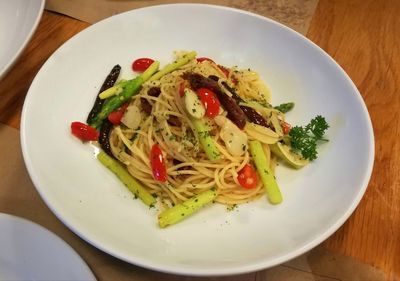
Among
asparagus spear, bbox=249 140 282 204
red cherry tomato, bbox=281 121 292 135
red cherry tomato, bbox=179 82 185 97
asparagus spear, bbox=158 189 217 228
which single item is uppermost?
red cherry tomato, bbox=179 82 185 97

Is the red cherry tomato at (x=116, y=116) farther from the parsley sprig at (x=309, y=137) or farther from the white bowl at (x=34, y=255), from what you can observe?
the parsley sprig at (x=309, y=137)

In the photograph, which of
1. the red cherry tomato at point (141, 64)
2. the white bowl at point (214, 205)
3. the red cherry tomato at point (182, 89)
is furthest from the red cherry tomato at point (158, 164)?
the red cherry tomato at point (141, 64)

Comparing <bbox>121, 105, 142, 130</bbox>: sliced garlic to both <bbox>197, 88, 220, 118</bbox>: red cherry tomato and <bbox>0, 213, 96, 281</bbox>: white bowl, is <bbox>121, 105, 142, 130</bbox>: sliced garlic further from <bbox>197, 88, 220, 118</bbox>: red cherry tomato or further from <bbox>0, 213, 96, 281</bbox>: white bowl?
<bbox>0, 213, 96, 281</bbox>: white bowl

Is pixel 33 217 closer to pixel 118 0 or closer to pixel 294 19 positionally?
pixel 118 0

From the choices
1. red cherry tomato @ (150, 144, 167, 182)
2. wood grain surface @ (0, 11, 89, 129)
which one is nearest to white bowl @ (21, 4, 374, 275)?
red cherry tomato @ (150, 144, 167, 182)

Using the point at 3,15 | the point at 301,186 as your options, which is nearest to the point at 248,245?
the point at 301,186

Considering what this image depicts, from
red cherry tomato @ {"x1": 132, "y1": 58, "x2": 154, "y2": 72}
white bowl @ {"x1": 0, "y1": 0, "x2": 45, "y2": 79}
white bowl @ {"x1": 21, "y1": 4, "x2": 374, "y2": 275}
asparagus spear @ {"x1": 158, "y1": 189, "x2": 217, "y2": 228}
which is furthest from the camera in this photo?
red cherry tomato @ {"x1": 132, "y1": 58, "x2": 154, "y2": 72}

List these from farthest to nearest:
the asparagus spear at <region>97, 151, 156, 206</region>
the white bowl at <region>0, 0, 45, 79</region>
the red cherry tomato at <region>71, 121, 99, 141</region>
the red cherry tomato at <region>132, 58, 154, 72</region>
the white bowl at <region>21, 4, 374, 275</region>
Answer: the red cherry tomato at <region>132, 58, 154, 72</region>
the white bowl at <region>0, 0, 45, 79</region>
the red cherry tomato at <region>71, 121, 99, 141</region>
the asparagus spear at <region>97, 151, 156, 206</region>
the white bowl at <region>21, 4, 374, 275</region>
